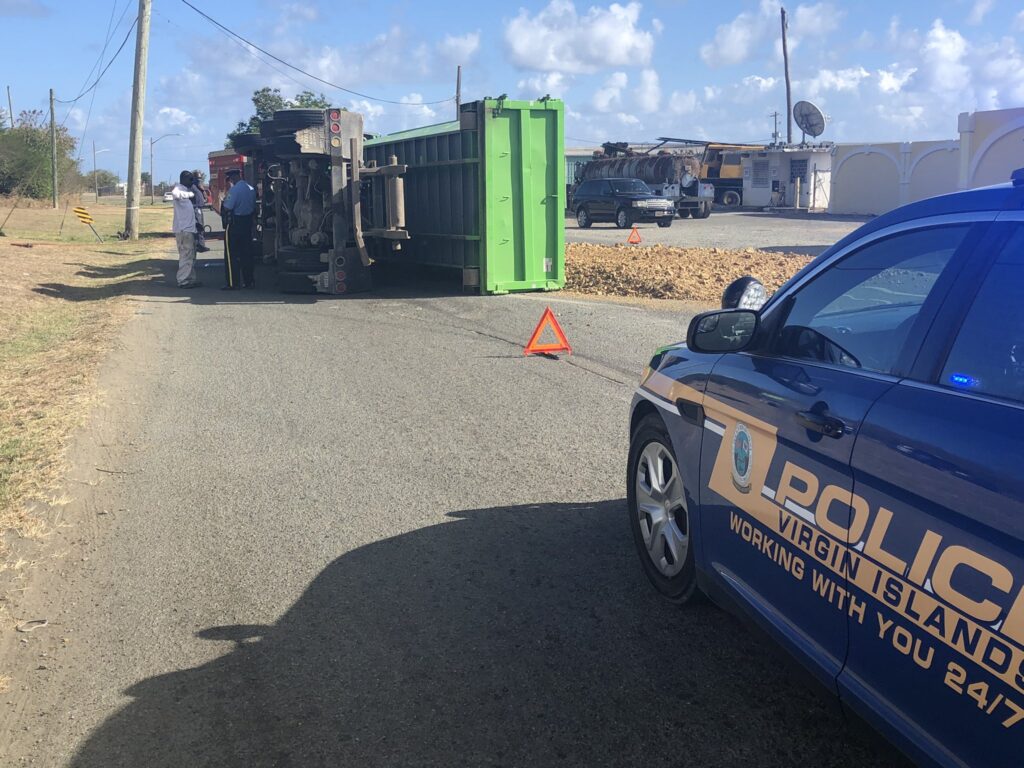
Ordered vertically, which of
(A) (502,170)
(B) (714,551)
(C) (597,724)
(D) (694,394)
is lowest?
(C) (597,724)

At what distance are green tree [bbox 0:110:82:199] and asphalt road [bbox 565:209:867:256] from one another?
41865 mm

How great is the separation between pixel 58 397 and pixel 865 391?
24.6 feet

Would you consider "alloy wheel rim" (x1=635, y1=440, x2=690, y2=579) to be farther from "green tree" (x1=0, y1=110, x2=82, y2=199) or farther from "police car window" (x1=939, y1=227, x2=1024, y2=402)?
"green tree" (x1=0, y1=110, x2=82, y2=199)

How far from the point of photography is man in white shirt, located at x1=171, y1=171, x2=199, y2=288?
16.7 meters

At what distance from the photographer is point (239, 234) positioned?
1711 centimetres

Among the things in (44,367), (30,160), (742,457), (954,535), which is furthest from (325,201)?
(30,160)

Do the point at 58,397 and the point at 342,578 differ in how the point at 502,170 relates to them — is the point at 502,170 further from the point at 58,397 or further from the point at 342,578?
the point at 342,578

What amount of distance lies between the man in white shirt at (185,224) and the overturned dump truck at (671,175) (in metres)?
25.8

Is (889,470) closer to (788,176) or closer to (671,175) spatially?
(671,175)

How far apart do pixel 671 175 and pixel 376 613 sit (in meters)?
41.6

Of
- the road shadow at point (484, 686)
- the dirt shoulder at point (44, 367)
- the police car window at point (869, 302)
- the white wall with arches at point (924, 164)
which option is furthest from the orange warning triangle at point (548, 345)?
the white wall with arches at point (924, 164)

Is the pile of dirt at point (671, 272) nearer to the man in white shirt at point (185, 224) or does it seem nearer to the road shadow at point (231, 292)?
the road shadow at point (231, 292)

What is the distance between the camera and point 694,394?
3.84m

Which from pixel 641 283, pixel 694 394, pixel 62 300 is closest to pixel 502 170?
pixel 641 283
